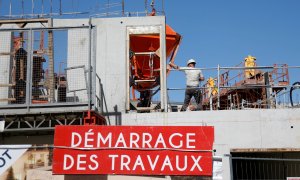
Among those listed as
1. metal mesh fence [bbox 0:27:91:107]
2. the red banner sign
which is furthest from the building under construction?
the red banner sign

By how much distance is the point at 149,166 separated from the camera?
6.88 meters

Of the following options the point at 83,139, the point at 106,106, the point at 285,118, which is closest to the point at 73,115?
the point at 106,106

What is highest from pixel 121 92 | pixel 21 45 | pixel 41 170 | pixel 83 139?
pixel 21 45

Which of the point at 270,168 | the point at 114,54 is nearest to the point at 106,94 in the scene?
the point at 114,54

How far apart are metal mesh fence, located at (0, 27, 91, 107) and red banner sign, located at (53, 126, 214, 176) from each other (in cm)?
457

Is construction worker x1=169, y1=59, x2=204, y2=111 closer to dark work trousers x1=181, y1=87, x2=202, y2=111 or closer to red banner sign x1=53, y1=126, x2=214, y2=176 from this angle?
dark work trousers x1=181, y1=87, x2=202, y2=111

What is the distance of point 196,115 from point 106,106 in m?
2.81

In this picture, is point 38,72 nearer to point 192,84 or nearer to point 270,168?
point 192,84

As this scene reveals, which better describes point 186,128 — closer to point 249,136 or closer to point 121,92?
point 249,136

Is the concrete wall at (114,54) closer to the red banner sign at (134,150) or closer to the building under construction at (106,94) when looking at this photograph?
the building under construction at (106,94)

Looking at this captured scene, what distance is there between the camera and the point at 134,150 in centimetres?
693

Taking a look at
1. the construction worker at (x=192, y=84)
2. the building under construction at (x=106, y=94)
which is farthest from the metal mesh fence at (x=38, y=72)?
the construction worker at (x=192, y=84)

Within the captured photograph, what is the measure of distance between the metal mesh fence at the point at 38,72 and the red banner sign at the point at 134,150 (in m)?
4.57

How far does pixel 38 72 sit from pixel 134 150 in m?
5.72
